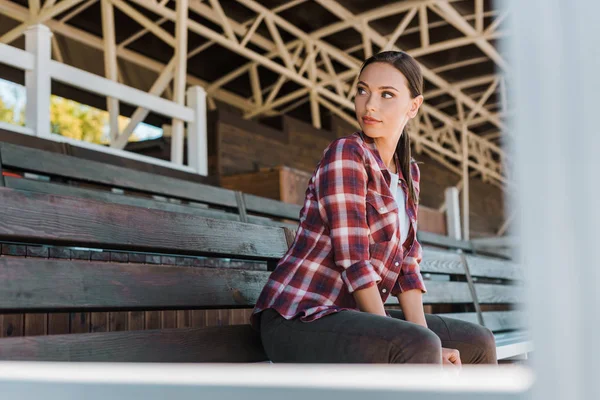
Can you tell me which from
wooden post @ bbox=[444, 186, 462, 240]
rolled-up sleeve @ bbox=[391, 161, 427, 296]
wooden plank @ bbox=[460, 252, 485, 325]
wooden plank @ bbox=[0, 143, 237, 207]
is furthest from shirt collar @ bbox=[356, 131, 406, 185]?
wooden post @ bbox=[444, 186, 462, 240]

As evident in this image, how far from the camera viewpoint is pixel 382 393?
836 mm

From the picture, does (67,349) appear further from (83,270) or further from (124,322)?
(124,322)

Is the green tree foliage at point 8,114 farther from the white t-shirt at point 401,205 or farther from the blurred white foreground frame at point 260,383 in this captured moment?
the blurred white foreground frame at point 260,383

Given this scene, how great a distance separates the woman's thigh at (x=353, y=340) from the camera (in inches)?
69.2

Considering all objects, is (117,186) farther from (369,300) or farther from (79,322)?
(369,300)

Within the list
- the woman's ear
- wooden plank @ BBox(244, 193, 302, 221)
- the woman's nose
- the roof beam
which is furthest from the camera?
the roof beam

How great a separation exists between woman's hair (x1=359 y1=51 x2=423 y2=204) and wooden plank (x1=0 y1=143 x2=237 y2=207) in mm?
1866

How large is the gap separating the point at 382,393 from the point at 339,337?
3.34 ft

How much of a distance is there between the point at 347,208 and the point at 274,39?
9422 millimetres

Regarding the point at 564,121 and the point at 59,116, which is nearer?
the point at 564,121

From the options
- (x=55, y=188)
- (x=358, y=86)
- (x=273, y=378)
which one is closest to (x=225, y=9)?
(x=55, y=188)

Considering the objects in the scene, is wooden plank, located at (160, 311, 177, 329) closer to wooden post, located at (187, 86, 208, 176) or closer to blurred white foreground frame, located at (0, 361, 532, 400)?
blurred white foreground frame, located at (0, 361, 532, 400)

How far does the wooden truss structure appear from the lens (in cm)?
891

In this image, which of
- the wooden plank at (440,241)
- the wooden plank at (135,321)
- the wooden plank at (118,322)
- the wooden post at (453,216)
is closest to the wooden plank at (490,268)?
the wooden plank at (440,241)
